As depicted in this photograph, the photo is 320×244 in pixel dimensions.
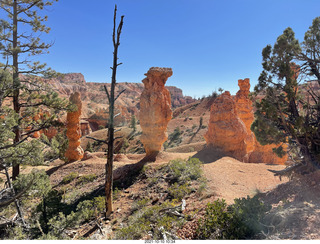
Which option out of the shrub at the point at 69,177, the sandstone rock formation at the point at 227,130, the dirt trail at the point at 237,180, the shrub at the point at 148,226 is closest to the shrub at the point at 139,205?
the shrub at the point at 148,226

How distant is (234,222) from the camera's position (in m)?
4.56

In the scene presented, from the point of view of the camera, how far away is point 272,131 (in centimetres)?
721

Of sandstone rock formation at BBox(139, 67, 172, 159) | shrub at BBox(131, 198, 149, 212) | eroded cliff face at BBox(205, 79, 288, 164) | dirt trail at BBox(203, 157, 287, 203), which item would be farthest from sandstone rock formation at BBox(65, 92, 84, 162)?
eroded cliff face at BBox(205, 79, 288, 164)

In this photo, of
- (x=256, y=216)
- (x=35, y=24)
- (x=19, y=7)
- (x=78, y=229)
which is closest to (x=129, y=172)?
(x=78, y=229)

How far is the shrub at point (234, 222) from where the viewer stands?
4.38 meters

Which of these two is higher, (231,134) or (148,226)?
(231,134)

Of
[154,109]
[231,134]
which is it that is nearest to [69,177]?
[154,109]

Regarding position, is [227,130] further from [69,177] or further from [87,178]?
[69,177]

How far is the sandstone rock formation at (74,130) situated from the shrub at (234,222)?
507 inches

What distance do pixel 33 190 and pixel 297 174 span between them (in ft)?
31.3

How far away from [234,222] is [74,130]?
44.8 ft

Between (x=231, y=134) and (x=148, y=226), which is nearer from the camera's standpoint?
(x=148, y=226)

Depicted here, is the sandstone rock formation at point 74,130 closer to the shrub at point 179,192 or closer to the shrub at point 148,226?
the shrub at point 179,192

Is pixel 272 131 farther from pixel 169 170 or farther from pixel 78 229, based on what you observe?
pixel 78 229
